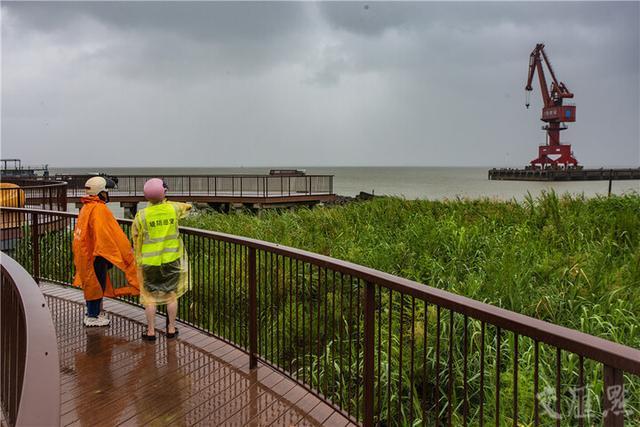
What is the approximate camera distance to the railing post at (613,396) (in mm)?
1463

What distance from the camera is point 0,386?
3078mm

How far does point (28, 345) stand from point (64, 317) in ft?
→ 13.4

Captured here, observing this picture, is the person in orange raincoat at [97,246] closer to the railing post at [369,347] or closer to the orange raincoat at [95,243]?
the orange raincoat at [95,243]

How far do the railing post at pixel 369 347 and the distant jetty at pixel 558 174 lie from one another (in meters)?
93.5

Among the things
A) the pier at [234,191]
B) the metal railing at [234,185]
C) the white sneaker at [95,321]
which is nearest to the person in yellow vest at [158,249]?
the white sneaker at [95,321]

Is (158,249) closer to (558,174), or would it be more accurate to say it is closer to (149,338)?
(149,338)

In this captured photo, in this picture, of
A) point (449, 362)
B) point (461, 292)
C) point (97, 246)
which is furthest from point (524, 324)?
point (461, 292)

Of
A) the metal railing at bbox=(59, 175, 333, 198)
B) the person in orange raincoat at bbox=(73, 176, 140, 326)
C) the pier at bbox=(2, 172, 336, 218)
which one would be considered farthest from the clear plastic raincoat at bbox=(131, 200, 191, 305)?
the metal railing at bbox=(59, 175, 333, 198)

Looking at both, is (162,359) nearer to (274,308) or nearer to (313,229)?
(274,308)

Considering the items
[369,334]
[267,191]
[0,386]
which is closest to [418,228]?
[369,334]

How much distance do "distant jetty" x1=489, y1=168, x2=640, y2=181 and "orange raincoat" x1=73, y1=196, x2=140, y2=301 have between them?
93110 mm

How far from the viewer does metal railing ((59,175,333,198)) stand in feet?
87.8

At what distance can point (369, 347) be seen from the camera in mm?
2857

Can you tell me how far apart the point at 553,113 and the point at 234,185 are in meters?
71.3
